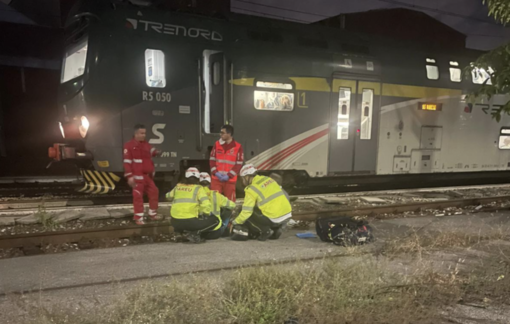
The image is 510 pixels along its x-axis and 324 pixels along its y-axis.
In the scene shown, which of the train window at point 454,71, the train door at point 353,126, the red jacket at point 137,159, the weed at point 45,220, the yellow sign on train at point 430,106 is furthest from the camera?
the train window at point 454,71

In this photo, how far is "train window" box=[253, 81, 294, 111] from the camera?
7941 millimetres

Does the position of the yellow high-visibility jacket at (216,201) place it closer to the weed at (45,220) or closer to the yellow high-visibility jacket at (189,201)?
the yellow high-visibility jacket at (189,201)

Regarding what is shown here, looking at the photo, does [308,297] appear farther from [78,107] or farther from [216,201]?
[78,107]

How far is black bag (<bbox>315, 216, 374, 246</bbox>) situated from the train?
2618 mm

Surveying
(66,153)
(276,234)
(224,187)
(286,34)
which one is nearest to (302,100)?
(286,34)

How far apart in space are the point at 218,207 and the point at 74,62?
4.40 meters

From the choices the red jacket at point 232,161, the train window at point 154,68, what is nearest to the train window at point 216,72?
the train window at point 154,68

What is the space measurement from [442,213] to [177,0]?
71.3 ft

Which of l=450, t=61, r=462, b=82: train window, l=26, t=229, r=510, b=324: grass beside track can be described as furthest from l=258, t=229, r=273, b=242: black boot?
l=450, t=61, r=462, b=82: train window

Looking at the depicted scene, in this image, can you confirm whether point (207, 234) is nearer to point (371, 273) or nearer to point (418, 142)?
point (371, 273)

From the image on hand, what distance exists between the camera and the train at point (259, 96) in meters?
6.81

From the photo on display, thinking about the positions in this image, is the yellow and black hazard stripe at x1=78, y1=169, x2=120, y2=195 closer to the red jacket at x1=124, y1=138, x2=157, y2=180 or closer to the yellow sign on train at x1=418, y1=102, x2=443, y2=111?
the red jacket at x1=124, y1=138, x2=157, y2=180

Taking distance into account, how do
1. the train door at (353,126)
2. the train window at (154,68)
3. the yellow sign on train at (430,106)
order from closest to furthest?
the train window at (154,68)
the train door at (353,126)
the yellow sign on train at (430,106)

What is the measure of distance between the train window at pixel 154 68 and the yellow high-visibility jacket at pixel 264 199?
3.11 meters
